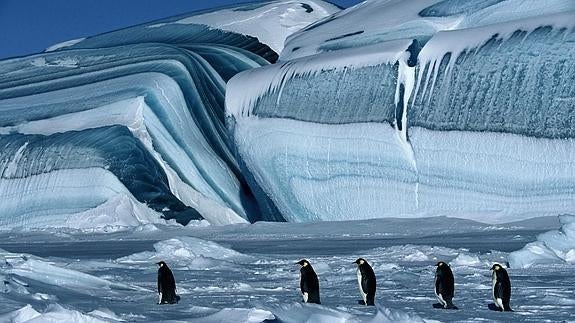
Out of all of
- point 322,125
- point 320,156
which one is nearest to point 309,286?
point 320,156

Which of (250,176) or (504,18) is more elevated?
(504,18)

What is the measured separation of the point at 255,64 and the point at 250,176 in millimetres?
5859

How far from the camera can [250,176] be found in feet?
67.6

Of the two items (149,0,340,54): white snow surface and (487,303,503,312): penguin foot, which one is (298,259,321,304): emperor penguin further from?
(149,0,340,54): white snow surface

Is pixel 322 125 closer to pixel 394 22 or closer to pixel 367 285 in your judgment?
pixel 394 22

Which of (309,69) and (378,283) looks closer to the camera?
(378,283)

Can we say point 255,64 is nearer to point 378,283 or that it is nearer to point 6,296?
point 378,283

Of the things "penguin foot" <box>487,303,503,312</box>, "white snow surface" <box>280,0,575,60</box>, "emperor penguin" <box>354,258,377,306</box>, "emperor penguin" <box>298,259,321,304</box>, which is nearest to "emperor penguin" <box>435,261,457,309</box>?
"penguin foot" <box>487,303,503,312</box>

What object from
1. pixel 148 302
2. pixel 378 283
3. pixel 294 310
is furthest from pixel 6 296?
pixel 378 283

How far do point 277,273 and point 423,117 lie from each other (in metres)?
7.58

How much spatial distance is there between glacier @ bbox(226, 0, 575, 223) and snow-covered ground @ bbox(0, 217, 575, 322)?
31.0 inches

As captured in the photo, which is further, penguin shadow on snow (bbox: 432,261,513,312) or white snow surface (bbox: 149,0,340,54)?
white snow surface (bbox: 149,0,340,54)

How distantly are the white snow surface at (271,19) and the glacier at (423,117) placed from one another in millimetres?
5811

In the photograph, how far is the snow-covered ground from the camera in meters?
6.95
